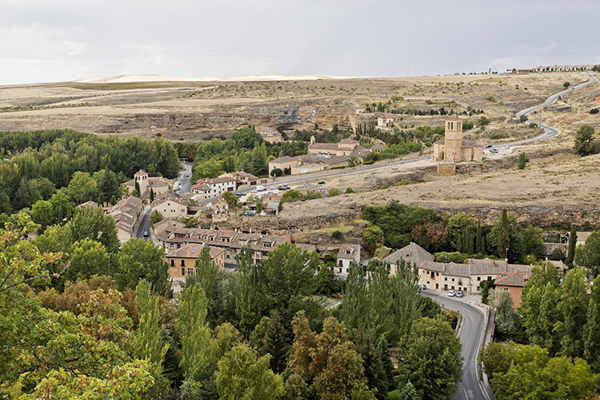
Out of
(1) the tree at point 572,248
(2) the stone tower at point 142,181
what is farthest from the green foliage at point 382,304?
(2) the stone tower at point 142,181

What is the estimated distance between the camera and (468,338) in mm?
39219

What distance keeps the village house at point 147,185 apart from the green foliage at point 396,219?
1618 inches

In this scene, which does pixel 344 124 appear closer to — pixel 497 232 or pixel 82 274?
pixel 497 232

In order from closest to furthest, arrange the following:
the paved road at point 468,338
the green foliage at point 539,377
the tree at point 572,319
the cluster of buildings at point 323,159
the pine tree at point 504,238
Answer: the green foliage at point 539,377
the paved road at point 468,338
the tree at point 572,319
the pine tree at point 504,238
the cluster of buildings at point 323,159

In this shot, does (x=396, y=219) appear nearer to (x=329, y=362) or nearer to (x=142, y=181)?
(x=329, y=362)

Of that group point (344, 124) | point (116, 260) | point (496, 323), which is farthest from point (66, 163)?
point (496, 323)

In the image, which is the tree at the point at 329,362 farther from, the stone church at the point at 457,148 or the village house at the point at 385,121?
the village house at the point at 385,121

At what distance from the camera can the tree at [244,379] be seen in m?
24.3

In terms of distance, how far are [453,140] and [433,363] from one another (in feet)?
208

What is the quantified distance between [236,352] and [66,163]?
268ft

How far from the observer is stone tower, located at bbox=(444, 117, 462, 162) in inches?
3438

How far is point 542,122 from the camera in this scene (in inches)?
4808

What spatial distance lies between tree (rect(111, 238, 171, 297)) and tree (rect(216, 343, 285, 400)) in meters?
19.8

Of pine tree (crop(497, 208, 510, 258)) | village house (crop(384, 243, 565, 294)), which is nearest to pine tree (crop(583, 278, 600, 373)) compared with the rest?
village house (crop(384, 243, 565, 294))
